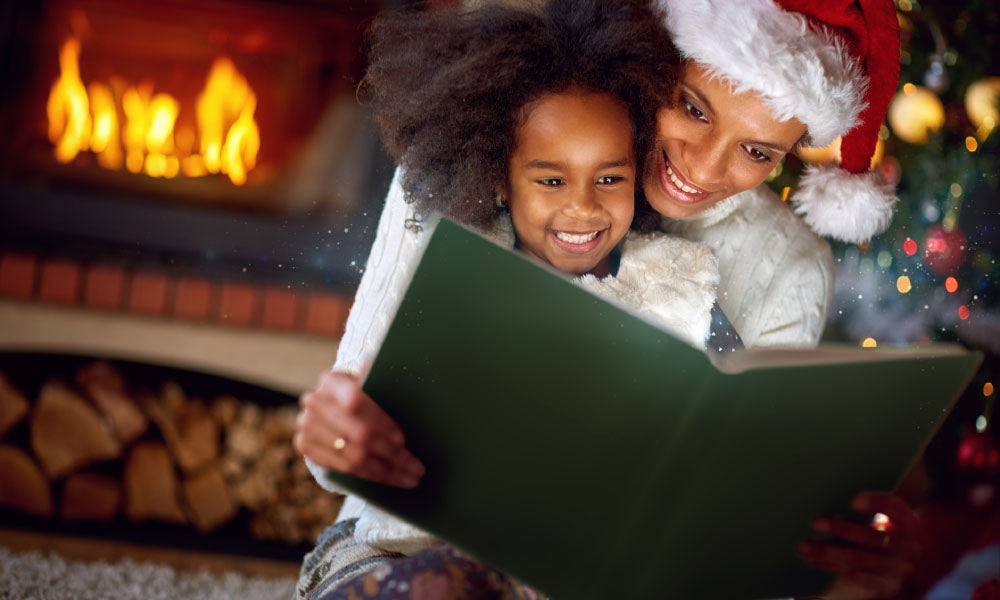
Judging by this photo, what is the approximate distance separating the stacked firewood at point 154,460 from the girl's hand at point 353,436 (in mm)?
1055

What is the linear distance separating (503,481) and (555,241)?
1.22 ft

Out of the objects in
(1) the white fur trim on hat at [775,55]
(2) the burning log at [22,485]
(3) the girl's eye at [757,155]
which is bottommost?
(2) the burning log at [22,485]

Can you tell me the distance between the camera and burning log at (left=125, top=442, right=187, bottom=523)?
1.64 metres

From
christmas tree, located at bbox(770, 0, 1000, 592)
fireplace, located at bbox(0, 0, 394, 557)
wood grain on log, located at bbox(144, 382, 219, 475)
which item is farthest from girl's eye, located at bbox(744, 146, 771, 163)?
wood grain on log, located at bbox(144, 382, 219, 475)

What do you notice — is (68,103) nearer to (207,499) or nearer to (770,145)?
(207,499)

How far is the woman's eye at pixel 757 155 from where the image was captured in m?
0.99

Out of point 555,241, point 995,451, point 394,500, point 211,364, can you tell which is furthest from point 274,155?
point 995,451

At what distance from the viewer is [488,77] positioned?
93cm

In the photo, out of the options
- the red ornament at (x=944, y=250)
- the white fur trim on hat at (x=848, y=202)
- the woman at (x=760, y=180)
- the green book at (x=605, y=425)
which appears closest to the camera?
the green book at (x=605, y=425)

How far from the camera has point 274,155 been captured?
1681 mm

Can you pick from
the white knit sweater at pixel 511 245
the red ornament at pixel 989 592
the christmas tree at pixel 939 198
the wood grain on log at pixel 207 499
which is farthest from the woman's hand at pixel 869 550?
the wood grain on log at pixel 207 499

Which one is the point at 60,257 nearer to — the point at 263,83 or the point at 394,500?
the point at 263,83

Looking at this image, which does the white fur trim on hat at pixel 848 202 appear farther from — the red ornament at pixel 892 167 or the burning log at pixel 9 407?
the burning log at pixel 9 407

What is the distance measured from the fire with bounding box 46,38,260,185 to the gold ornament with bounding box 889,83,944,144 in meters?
1.29
